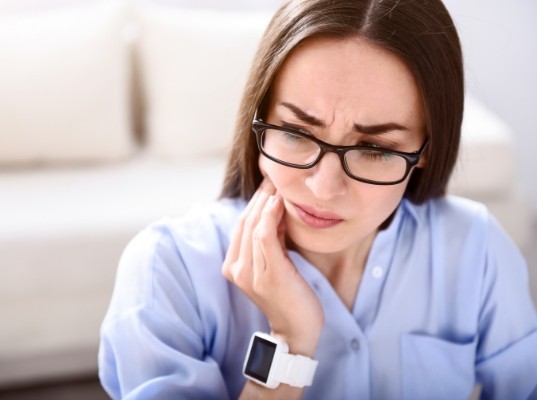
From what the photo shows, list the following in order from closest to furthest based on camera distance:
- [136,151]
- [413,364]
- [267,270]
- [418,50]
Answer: [418,50] → [267,270] → [413,364] → [136,151]

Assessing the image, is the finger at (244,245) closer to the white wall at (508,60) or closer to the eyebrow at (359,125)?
the eyebrow at (359,125)

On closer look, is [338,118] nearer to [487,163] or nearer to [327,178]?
[327,178]

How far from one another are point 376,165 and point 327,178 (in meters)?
0.09

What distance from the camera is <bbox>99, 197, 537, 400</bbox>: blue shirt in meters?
1.18

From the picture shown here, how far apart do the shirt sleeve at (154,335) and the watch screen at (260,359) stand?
0.20 ft

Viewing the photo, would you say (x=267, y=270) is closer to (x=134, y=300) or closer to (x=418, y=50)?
(x=134, y=300)

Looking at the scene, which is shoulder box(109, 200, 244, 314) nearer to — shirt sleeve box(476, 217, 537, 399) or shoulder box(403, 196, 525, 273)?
shoulder box(403, 196, 525, 273)

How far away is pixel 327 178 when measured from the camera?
40.9 inches

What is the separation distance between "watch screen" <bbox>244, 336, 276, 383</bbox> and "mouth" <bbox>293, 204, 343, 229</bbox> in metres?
0.20

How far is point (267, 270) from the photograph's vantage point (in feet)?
3.71

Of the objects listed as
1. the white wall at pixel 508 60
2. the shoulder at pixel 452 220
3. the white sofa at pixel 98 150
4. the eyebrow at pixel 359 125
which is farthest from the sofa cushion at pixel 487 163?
the eyebrow at pixel 359 125

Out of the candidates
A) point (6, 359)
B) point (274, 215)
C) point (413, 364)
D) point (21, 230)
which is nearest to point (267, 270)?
point (274, 215)

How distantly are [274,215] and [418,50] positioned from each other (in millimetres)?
344

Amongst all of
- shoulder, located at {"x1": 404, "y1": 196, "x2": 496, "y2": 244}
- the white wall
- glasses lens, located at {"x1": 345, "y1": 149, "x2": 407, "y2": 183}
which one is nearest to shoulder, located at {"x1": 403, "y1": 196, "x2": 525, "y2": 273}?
shoulder, located at {"x1": 404, "y1": 196, "x2": 496, "y2": 244}
